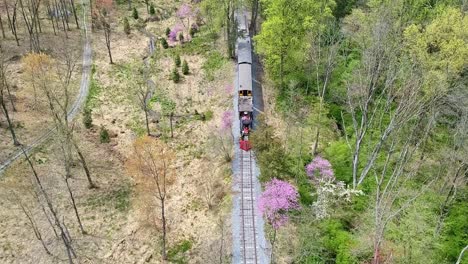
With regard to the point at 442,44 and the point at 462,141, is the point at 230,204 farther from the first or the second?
the point at 442,44

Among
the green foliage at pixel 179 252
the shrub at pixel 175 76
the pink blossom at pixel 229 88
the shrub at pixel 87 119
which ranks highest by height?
the shrub at pixel 175 76

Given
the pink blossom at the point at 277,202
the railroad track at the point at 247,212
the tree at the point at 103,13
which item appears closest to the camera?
the railroad track at the point at 247,212

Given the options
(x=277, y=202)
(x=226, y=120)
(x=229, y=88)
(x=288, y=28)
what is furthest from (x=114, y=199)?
(x=288, y=28)

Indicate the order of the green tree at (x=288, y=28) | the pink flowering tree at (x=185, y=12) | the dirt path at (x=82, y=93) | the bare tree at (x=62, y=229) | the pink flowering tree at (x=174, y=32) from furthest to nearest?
1. the pink flowering tree at (x=185, y=12)
2. the pink flowering tree at (x=174, y=32)
3. the green tree at (x=288, y=28)
4. the dirt path at (x=82, y=93)
5. the bare tree at (x=62, y=229)

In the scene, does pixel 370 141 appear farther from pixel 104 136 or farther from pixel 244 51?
pixel 104 136

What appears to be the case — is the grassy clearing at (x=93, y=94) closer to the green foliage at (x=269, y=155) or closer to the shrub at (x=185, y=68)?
the shrub at (x=185, y=68)

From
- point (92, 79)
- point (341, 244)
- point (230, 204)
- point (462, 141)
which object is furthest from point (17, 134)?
point (462, 141)

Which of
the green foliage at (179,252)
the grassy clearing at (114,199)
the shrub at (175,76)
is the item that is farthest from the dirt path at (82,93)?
the green foliage at (179,252)
